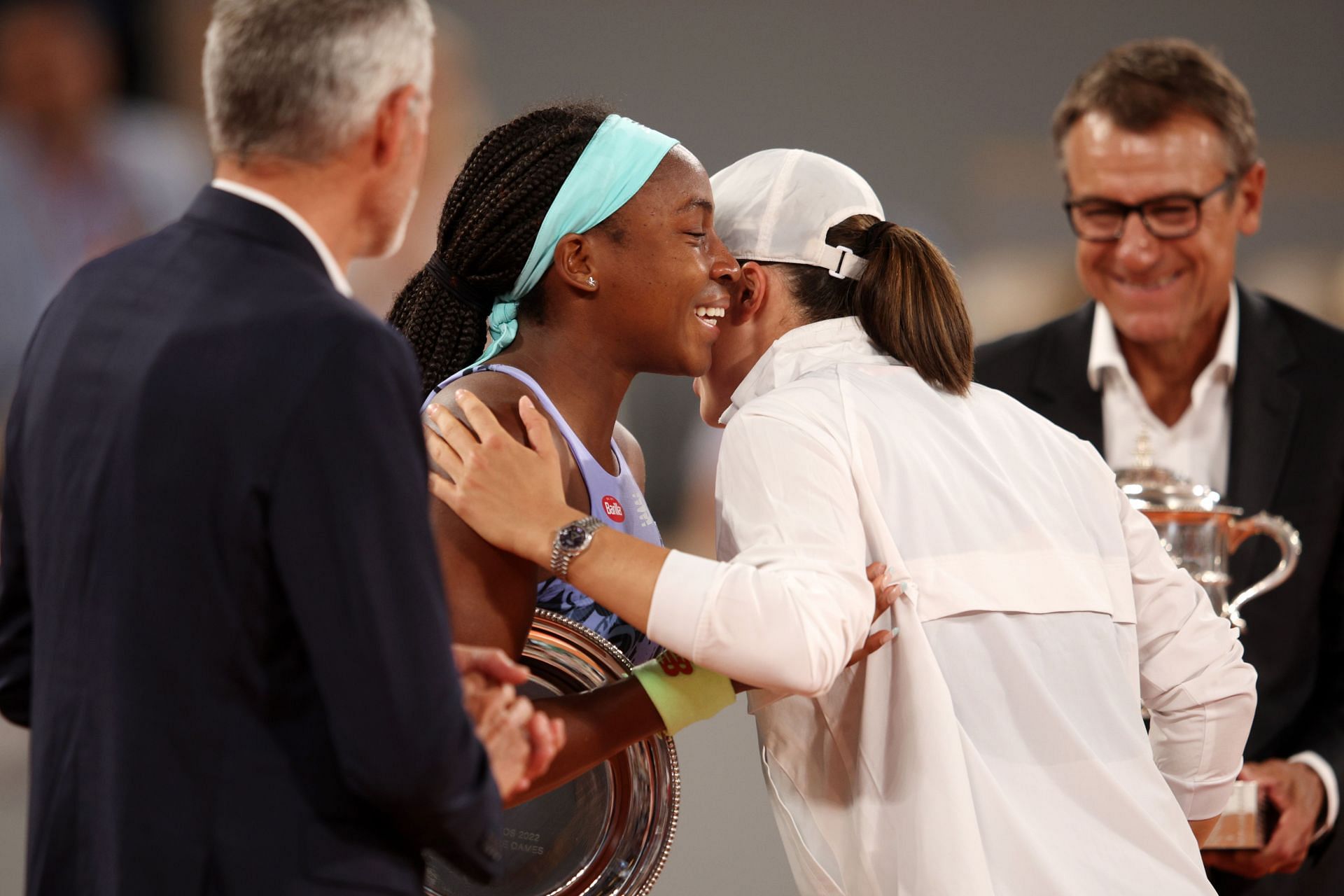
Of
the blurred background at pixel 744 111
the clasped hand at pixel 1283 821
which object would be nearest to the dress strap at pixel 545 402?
the clasped hand at pixel 1283 821

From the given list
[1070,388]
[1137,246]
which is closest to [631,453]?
[1070,388]

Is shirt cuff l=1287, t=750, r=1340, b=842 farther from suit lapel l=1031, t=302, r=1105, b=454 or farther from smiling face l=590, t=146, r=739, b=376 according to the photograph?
smiling face l=590, t=146, r=739, b=376

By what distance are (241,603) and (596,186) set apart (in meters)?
0.94

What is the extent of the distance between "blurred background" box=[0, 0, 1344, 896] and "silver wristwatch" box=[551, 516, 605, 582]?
9.11 ft

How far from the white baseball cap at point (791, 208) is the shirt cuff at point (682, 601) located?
587mm

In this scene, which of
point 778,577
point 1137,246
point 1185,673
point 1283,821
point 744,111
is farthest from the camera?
point 744,111

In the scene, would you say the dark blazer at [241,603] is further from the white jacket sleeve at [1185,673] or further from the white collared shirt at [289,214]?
the white jacket sleeve at [1185,673]

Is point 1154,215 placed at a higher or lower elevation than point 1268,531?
higher

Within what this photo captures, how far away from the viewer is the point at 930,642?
1.68 metres

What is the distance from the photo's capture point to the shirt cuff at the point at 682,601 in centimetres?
152

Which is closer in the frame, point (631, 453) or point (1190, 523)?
point (631, 453)

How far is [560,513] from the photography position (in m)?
1.61

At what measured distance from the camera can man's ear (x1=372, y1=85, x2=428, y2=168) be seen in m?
1.23

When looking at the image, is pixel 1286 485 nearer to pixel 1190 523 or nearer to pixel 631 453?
pixel 1190 523
